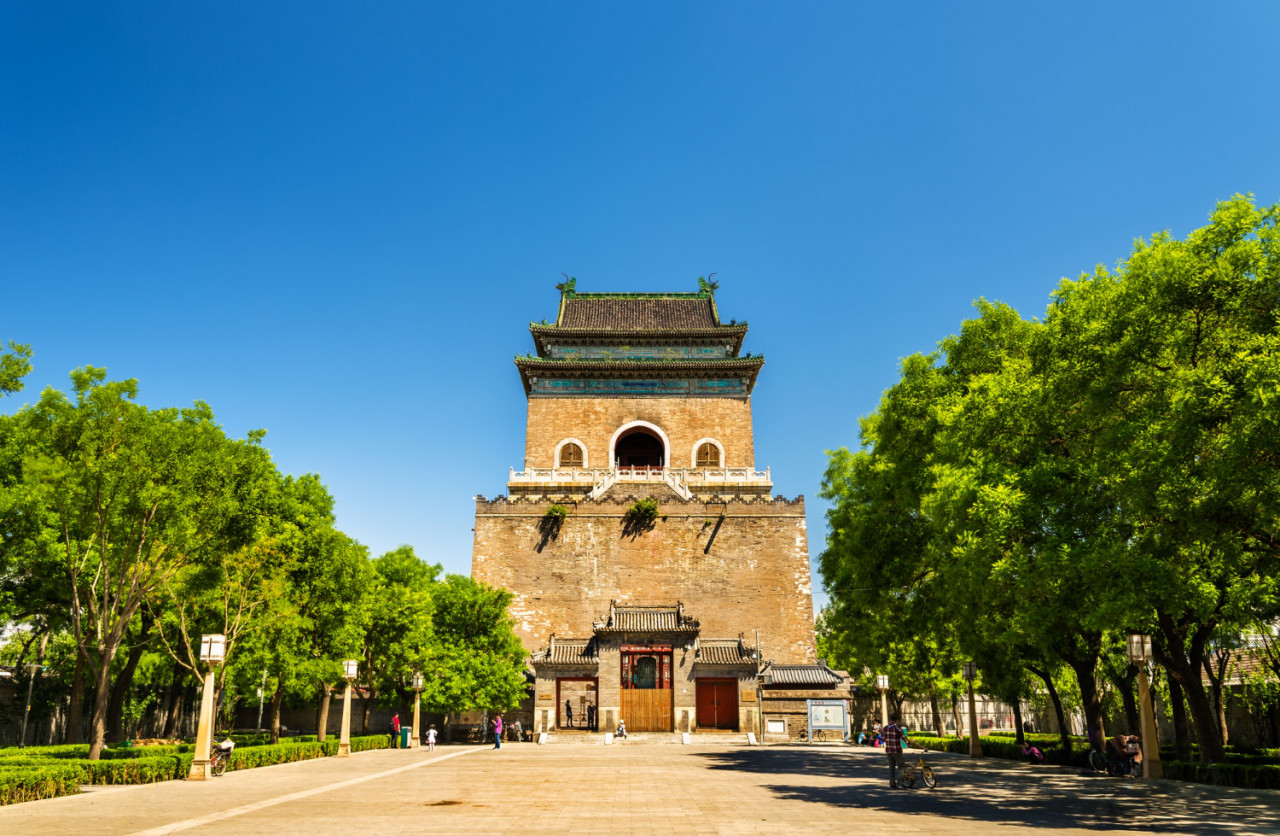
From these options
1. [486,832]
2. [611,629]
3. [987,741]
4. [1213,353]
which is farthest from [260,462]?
[987,741]

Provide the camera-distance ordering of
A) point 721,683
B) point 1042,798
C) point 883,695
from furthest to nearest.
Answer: point 721,683 < point 883,695 < point 1042,798

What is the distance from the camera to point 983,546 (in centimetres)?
1359

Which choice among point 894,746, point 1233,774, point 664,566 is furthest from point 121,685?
point 1233,774

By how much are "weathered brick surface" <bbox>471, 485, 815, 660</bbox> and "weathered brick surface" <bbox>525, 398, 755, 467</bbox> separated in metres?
4.49

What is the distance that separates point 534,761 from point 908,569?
34.8 feet

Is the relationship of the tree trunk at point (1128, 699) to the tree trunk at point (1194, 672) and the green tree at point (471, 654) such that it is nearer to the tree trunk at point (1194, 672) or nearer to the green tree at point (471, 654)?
the tree trunk at point (1194, 672)

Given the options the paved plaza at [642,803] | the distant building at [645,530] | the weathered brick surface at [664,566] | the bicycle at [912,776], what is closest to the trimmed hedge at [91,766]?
the paved plaza at [642,803]

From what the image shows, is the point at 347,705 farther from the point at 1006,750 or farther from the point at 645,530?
the point at 645,530

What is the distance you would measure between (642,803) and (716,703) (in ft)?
65.5

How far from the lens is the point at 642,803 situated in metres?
12.4

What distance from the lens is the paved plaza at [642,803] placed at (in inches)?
400

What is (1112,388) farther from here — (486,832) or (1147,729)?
(486,832)

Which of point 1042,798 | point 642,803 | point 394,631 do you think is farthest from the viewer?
point 394,631

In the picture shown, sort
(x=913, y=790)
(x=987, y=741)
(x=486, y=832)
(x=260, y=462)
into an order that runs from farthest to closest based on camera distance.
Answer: (x=987, y=741), (x=260, y=462), (x=913, y=790), (x=486, y=832)
